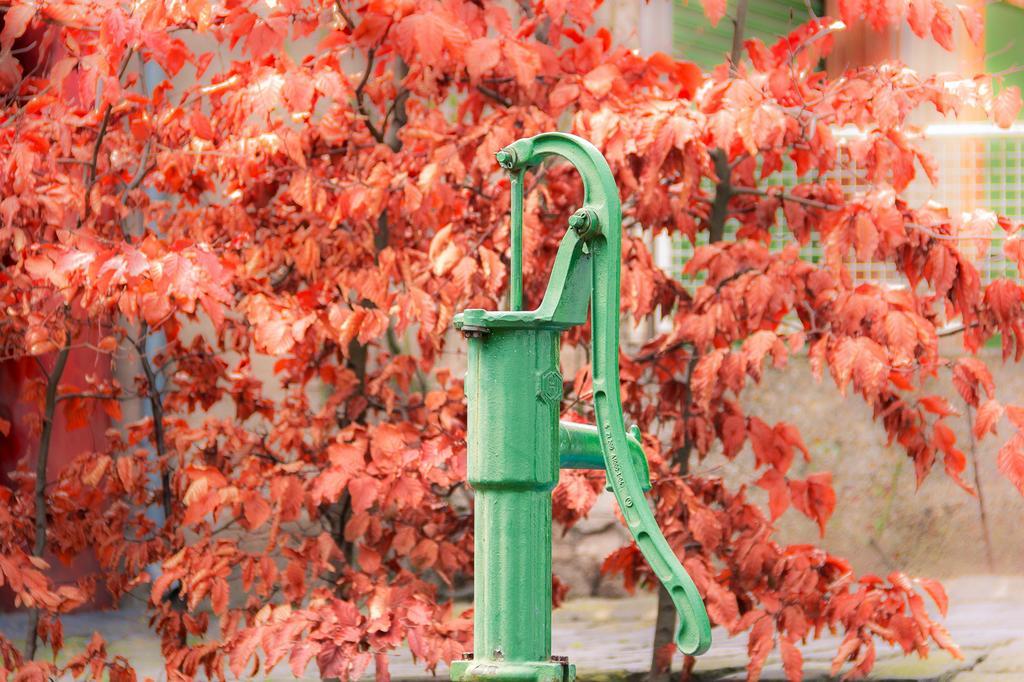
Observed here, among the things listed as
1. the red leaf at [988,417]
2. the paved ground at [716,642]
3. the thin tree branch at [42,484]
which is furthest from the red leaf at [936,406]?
the thin tree branch at [42,484]

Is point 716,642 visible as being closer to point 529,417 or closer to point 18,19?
point 18,19

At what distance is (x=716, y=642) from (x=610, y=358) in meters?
5.54

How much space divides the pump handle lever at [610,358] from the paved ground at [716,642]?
14.8 feet

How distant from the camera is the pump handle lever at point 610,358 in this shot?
1.77 meters

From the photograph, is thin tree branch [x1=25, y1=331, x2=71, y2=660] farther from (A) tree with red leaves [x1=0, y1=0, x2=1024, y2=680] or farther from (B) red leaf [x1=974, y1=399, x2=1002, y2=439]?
(B) red leaf [x1=974, y1=399, x2=1002, y2=439]

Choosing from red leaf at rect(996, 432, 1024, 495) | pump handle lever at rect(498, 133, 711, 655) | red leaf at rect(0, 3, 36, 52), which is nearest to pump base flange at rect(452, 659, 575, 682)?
pump handle lever at rect(498, 133, 711, 655)

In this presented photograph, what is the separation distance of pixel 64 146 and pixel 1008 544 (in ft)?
18.3

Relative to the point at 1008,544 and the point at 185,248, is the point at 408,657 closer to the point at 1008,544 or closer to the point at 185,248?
the point at 185,248

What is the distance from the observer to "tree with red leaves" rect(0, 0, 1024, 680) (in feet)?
15.6

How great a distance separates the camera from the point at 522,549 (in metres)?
1.91

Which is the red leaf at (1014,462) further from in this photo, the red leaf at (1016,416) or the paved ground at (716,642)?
the paved ground at (716,642)

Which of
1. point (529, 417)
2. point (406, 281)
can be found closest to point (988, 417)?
point (406, 281)

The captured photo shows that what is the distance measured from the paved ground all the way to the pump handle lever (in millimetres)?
4517

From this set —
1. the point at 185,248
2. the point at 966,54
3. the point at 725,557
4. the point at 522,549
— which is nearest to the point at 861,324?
the point at 725,557
